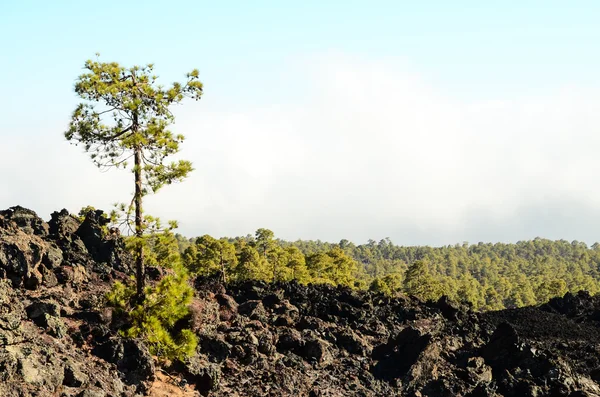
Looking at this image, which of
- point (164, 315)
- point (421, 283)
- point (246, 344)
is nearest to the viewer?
point (164, 315)

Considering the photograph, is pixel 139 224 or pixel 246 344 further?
pixel 246 344

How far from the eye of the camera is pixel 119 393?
21547mm

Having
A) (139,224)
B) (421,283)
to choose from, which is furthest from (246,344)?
(421,283)

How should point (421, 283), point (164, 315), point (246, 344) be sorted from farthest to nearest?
1. point (421, 283)
2. point (246, 344)
3. point (164, 315)

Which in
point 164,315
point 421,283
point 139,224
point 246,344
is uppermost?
point 421,283

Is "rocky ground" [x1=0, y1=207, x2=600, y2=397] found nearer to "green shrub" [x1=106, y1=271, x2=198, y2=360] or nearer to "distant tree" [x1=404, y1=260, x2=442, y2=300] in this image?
"green shrub" [x1=106, y1=271, x2=198, y2=360]

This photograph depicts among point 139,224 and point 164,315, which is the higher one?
point 139,224

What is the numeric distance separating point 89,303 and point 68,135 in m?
7.81

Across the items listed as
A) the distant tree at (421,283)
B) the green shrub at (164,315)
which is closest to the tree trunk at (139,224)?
the green shrub at (164,315)

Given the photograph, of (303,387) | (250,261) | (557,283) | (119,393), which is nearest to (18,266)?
(119,393)

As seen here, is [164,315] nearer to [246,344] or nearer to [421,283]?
[246,344]

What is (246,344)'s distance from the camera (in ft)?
99.5

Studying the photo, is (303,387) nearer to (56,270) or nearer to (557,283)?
(56,270)

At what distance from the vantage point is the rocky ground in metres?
22.1
